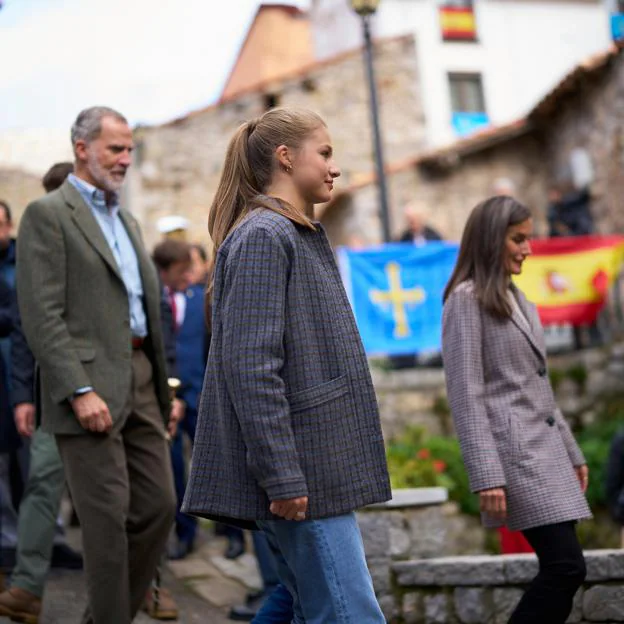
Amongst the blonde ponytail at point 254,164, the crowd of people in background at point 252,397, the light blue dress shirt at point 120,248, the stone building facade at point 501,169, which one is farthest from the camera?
the stone building facade at point 501,169

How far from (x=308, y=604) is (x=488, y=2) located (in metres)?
25.5

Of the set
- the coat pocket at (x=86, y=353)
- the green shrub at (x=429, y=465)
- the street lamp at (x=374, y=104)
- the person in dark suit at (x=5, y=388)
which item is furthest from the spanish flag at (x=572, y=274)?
the coat pocket at (x=86, y=353)

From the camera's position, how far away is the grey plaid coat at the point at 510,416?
3781 mm

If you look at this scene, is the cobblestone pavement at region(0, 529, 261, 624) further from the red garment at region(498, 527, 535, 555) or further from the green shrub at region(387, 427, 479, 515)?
the red garment at region(498, 527, 535, 555)

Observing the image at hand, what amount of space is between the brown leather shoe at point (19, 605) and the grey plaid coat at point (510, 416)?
2.10 meters

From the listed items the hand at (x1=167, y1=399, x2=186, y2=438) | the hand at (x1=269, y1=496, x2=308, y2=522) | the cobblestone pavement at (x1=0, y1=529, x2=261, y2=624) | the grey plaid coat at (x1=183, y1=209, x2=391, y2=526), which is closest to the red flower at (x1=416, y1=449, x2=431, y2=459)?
the cobblestone pavement at (x1=0, y1=529, x2=261, y2=624)

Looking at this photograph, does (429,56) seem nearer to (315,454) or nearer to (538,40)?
(538,40)

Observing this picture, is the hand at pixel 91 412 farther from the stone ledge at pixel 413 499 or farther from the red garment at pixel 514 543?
the red garment at pixel 514 543

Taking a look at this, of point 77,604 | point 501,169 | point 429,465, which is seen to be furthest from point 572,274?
point 501,169

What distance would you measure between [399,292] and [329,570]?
26.9ft

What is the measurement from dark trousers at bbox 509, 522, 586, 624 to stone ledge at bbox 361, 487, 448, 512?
1737 mm

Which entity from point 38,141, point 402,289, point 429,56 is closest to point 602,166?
point 402,289

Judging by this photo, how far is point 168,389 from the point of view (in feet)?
14.3

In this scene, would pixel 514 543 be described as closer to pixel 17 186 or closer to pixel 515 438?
pixel 515 438
